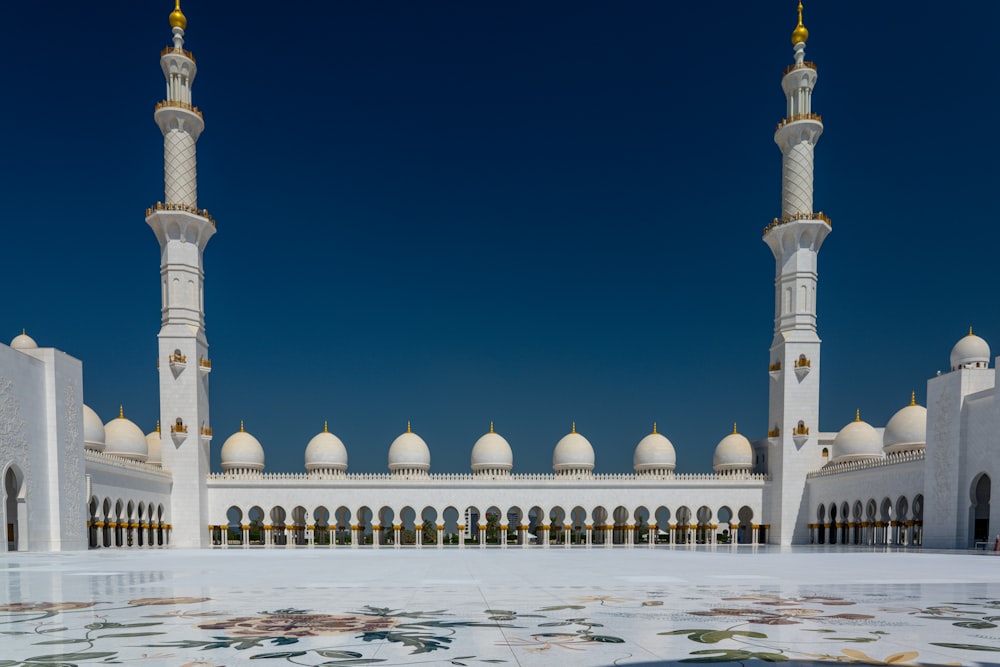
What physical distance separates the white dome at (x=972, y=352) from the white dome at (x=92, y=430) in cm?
3178

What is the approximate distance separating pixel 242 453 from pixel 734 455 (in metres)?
22.0

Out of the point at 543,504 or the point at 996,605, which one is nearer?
the point at 996,605

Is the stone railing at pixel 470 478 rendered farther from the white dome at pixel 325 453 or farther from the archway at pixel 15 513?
the archway at pixel 15 513

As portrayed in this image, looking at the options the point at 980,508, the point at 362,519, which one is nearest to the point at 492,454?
the point at 362,519

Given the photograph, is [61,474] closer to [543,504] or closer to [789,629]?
[543,504]

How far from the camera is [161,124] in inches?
1215

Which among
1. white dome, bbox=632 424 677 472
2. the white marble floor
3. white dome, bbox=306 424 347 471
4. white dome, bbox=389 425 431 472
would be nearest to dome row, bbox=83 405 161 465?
white dome, bbox=306 424 347 471

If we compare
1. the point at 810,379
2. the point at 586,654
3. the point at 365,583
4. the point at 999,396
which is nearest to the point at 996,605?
the point at 586,654

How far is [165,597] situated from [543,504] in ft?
96.0

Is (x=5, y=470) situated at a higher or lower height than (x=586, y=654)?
lower

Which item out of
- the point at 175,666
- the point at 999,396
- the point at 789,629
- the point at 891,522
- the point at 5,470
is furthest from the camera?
the point at 891,522

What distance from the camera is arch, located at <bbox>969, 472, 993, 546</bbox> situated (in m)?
21.6

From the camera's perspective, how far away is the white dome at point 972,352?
28266 millimetres

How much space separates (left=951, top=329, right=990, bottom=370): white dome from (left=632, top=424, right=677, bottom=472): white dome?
12320mm
